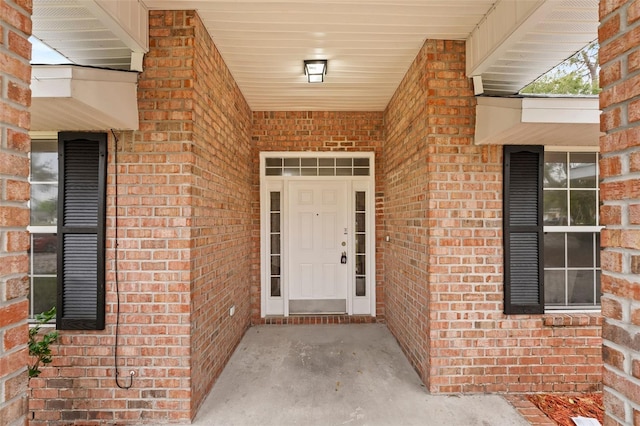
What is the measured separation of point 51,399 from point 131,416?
641mm

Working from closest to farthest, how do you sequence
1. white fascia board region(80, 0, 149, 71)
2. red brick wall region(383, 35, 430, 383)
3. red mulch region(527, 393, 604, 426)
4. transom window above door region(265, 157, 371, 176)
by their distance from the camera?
white fascia board region(80, 0, 149, 71) < red mulch region(527, 393, 604, 426) < red brick wall region(383, 35, 430, 383) < transom window above door region(265, 157, 371, 176)

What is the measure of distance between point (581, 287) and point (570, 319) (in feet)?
1.50

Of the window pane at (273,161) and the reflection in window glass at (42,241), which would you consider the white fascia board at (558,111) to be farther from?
the reflection in window glass at (42,241)

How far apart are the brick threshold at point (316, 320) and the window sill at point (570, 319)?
2125 millimetres

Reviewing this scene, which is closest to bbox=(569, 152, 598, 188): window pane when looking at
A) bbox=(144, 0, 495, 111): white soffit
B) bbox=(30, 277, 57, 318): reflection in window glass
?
bbox=(144, 0, 495, 111): white soffit

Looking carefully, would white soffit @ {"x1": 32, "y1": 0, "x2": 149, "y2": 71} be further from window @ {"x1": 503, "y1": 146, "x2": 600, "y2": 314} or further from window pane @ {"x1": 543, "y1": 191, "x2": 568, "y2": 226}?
window pane @ {"x1": 543, "y1": 191, "x2": 568, "y2": 226}

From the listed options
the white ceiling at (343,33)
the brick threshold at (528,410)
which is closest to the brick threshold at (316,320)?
the brick threshold at (528,410)

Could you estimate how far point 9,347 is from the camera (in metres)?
1.06

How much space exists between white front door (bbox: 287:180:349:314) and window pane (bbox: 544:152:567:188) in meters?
2.40

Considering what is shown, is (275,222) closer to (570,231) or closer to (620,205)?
(570,231)

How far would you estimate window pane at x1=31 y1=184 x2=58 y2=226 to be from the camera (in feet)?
8.73

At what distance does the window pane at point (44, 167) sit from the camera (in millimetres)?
2703

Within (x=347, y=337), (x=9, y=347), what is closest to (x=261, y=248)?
(x=347, y=337)

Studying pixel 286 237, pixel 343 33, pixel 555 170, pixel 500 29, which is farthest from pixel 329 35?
pixel 286 237
